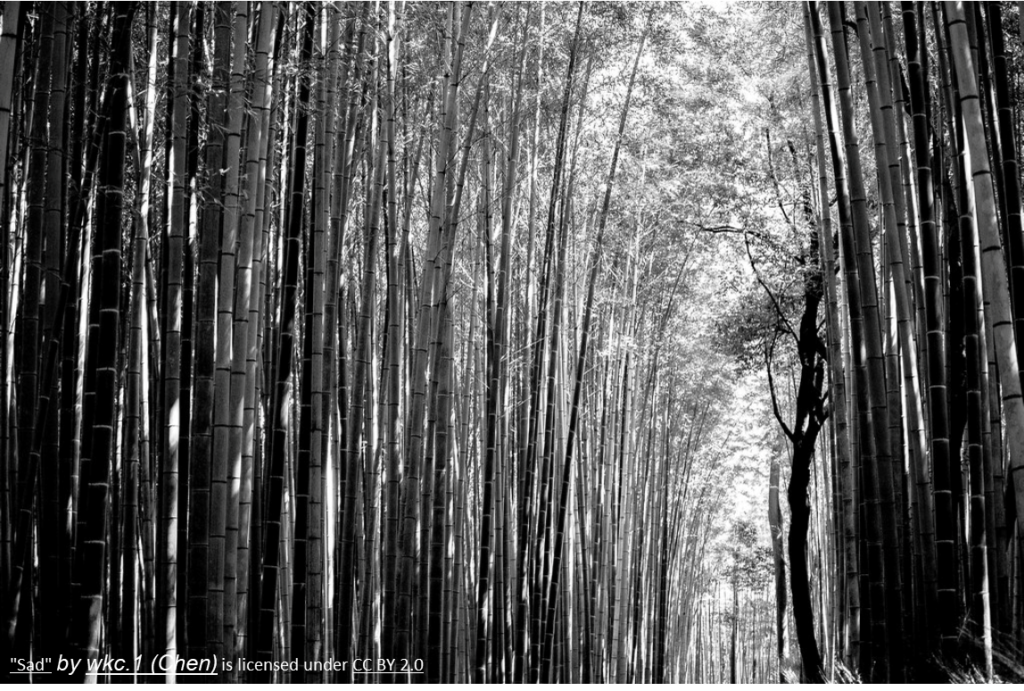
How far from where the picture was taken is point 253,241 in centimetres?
317

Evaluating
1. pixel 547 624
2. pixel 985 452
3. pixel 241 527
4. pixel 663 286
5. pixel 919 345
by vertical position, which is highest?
pixel 663 286

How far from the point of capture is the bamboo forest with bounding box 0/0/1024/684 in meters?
2.98

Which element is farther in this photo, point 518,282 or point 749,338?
point 749,338

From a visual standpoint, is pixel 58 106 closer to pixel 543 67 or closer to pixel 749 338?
pixel 543 67

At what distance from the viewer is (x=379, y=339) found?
5984mm

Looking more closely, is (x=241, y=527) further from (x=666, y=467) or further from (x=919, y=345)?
(x=666, y=467)

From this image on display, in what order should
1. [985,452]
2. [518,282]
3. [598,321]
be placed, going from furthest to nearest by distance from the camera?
1. [598,321]
2. [518,282]
3. [985,452]

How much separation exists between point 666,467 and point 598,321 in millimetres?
2440

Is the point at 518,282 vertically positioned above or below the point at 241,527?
above

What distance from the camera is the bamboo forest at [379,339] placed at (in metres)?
2.98

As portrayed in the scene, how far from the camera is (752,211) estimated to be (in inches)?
340

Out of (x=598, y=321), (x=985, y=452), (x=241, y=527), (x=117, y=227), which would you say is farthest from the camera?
(x=598, y=321)

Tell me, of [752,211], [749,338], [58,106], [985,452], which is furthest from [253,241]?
[749,338]

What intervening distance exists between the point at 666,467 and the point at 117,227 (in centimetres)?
776
